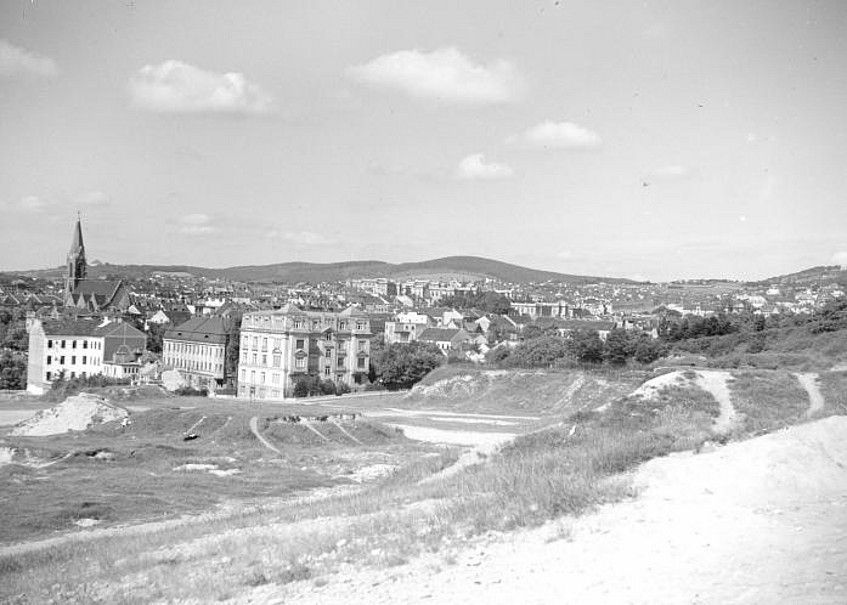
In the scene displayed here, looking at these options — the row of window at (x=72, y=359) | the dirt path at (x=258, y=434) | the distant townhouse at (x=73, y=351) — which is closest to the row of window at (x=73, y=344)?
the distant townhouse at (x=73, y=351)

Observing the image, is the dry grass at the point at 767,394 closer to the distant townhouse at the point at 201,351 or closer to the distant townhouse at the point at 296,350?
the distant townhouse at the point at 296,350

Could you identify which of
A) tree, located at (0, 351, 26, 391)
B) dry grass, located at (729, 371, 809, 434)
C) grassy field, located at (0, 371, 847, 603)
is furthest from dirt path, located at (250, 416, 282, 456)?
tree, located at (0, 351, 26, 391)

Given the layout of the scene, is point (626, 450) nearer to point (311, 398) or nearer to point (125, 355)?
point (311, 398)

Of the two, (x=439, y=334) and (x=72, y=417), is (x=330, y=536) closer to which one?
(x=72, y=417)

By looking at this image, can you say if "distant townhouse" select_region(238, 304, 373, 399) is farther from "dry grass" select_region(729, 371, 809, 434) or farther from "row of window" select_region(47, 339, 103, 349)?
"dry grass" select_region(729, 371, 809, 434)

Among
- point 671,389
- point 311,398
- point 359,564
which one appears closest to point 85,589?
point 359,564

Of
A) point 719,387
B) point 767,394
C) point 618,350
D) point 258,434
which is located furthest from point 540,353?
point 258,434
